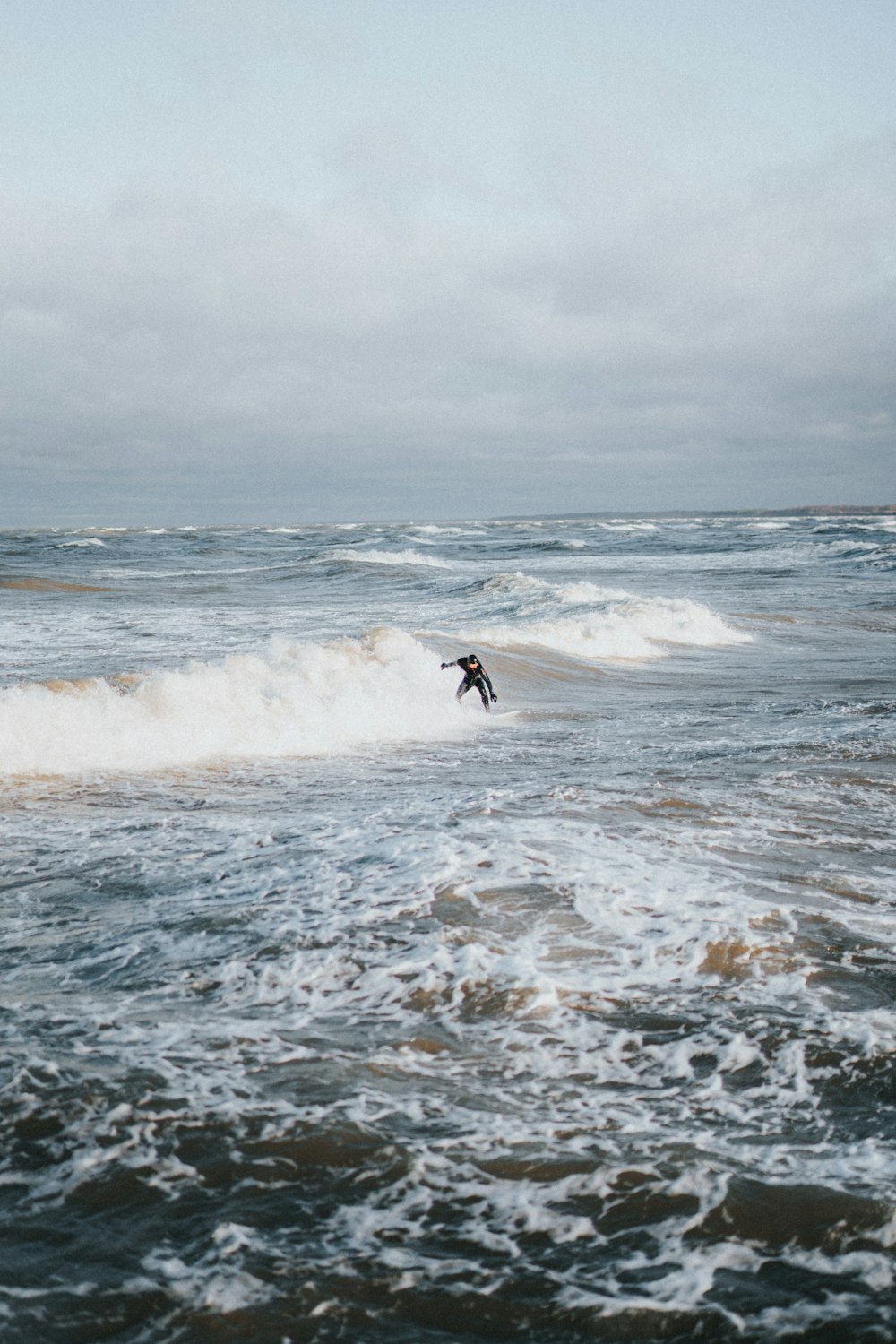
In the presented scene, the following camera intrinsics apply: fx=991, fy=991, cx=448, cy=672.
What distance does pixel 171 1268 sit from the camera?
2994 millimetres

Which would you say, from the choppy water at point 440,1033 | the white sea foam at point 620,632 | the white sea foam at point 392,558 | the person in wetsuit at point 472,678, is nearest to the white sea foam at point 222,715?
the choppy water at point 440,1033

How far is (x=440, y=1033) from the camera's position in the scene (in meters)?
4.45

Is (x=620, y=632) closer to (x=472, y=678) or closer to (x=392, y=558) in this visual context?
(x=472, y=678)

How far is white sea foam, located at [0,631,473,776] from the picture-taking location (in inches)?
417

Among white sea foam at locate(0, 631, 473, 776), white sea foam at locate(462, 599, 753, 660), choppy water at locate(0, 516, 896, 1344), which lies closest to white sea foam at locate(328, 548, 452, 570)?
white sea foam at locate(462, 599, 753, 660)

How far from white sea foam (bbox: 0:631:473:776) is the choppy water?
6cm

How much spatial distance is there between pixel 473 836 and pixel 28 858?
3.15 meters

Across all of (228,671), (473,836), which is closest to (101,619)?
(228,671)

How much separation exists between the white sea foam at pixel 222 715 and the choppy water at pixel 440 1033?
6cm

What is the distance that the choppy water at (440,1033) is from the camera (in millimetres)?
2982

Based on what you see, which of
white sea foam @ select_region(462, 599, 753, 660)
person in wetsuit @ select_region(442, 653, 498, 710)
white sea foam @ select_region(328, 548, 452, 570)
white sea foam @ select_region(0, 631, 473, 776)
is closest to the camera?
white sea foam @ select_region(0, 631, 473, 776)

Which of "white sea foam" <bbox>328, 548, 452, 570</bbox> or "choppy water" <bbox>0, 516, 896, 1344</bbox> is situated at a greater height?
"white sea foam" <bbox>328, 548, 452, 570</bbox>

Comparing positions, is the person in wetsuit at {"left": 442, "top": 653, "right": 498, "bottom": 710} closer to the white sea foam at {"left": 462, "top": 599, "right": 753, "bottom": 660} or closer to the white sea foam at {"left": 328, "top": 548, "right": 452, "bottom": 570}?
the white sea foam at {"left": 462, "top": 599, "right": 753, "bottom": 660}

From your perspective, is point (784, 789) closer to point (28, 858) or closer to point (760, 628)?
point (28, 858)
